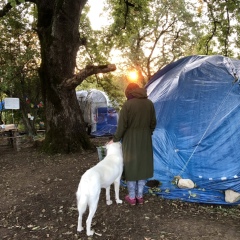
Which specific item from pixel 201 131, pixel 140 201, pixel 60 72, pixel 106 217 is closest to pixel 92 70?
pixel 60 72

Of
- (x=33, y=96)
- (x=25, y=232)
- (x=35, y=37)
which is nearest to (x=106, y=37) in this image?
(x=35, y=37)

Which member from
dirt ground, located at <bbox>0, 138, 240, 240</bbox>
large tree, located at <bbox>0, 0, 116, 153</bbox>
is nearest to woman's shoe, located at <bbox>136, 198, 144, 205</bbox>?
dirt ground, located at <bbox>0, 138, 240, 240</bbox>

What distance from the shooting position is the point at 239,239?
334 centimetres

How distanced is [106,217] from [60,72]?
5.36 meters

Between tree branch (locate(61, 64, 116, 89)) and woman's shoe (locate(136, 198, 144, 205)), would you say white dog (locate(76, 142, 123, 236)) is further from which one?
tree branch (locate(61, 64, 116, 89))

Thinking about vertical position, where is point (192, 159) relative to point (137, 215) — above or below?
above

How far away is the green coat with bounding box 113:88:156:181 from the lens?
4125 mm

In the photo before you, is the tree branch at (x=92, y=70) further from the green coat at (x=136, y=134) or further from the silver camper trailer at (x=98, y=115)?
the silver camper trailer at (x=98, y=115)

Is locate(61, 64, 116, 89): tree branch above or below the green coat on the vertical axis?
above

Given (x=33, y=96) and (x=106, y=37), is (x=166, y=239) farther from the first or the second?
(x=106, y=37)

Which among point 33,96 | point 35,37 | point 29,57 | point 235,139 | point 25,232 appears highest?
point 35,37

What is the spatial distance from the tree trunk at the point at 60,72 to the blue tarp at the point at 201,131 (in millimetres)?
3875

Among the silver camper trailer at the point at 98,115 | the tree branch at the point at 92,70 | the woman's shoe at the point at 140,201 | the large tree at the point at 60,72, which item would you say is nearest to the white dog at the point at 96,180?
the woman's shoe at the point at 140,201

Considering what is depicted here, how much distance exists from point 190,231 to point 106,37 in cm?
1202
